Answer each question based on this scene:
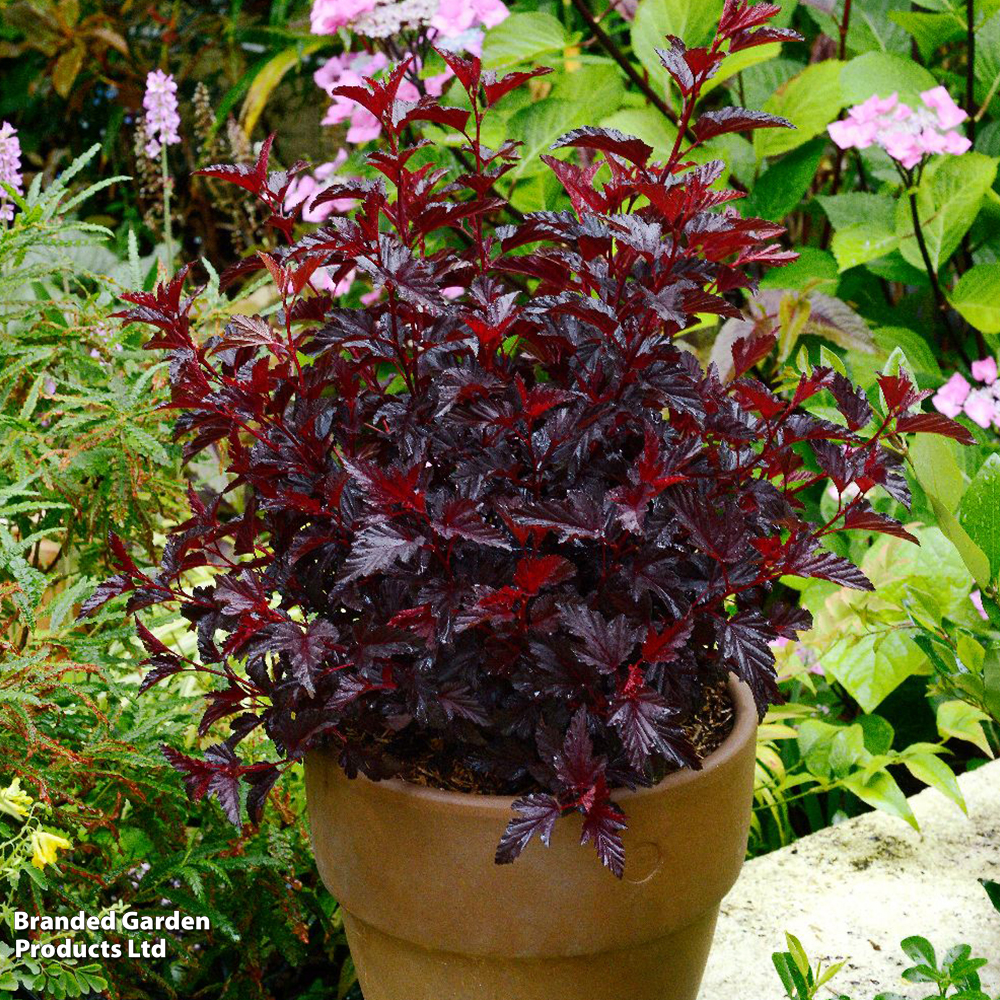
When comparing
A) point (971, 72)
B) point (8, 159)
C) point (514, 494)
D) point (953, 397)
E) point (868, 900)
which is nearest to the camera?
point (514, 494)

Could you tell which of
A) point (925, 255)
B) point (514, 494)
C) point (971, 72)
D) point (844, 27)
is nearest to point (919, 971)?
point (514, 494)

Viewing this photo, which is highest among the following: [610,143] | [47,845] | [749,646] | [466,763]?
[610,143]

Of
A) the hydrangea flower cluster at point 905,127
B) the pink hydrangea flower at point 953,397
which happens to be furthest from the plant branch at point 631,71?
the pink hydrangea flower at point 953,397

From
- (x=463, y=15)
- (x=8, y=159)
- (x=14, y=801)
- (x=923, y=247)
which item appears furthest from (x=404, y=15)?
(x=14, y=801)

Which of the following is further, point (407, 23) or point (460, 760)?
point (407, 23)

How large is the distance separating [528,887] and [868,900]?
623 millimetres

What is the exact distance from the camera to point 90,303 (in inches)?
65.2

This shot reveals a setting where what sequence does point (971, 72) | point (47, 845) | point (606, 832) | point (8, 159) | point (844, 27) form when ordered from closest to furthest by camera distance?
point (606, 832) → point (47, 845) → point (8, 159) → point (971, 72) → point (844, 27)

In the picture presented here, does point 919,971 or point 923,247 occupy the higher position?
point 923,247

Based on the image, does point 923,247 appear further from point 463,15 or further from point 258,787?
point 258,787

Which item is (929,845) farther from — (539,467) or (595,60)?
(595,60)

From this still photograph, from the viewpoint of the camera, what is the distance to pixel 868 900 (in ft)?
4.76

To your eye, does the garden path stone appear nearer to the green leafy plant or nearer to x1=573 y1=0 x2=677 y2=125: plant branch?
the green leafy plant

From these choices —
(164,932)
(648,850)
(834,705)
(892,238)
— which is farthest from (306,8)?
(648,850)
